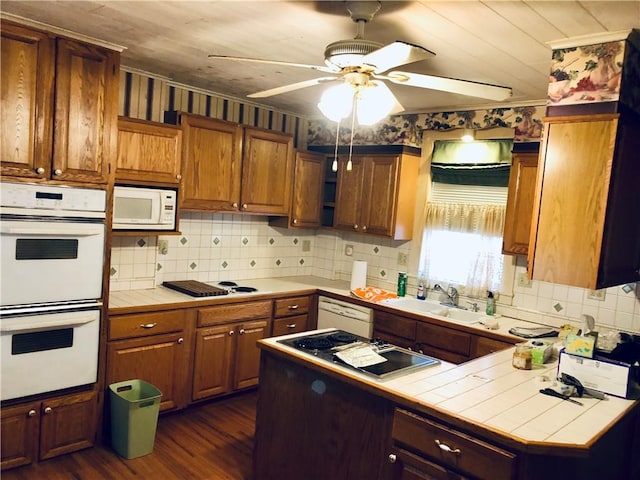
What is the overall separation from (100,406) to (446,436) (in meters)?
2.24

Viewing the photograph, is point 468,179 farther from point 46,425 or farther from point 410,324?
point 46,425

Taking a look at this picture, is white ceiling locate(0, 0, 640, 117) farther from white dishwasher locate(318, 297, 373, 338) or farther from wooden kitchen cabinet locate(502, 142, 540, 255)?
white dishwasher locate(318, 297, 373, 338)

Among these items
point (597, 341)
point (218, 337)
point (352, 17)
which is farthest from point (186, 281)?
point (597, 341)

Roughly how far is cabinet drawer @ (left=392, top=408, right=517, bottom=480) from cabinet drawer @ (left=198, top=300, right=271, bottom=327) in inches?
78.4

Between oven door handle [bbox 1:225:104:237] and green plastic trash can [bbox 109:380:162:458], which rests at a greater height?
oven door handle [bbox 1:225:104:237]

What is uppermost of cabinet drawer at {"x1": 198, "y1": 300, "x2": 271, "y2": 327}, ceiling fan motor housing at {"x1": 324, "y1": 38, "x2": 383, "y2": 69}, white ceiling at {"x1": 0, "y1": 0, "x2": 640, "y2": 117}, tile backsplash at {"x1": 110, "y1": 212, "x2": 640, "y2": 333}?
white ceiling at {"x1": 0, "y1": 0, "x2": 640, "y2": 117}

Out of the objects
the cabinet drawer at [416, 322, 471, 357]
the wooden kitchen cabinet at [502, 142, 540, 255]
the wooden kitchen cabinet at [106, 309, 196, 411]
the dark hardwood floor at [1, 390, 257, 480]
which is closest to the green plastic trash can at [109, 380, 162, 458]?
the dark hardwood floor at [1, 390, 257, 480]

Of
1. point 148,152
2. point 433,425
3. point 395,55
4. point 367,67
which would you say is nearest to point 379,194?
point 148,152

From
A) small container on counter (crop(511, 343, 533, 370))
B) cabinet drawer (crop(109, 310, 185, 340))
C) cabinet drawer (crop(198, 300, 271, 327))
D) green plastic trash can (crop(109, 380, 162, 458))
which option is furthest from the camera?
cabinet drawer (crop(198, 300, 271, 327))

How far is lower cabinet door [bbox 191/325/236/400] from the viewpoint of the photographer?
12.2ft

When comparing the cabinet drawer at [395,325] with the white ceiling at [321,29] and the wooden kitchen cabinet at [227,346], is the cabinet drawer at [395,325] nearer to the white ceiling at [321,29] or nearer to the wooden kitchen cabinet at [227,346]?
the wooden kitchen cabinet at [227,346]

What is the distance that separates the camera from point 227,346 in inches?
153

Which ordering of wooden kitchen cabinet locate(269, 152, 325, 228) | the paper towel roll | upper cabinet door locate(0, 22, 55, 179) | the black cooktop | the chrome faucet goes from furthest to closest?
wooden kitchen cabinet locate(269, 152, 325, 228)
the paper towel roll
the chrome faucet
upper cabinet door locate(0, 22, 55, 179)
the black cooktop

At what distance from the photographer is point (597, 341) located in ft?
8.18
